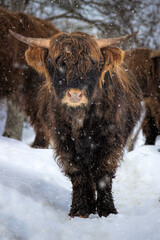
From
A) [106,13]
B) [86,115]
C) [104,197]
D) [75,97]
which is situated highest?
[106,13]

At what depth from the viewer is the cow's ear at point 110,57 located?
119 inches

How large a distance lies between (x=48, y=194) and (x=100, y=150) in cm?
67

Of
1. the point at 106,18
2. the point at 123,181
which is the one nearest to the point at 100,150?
the point at 123,181

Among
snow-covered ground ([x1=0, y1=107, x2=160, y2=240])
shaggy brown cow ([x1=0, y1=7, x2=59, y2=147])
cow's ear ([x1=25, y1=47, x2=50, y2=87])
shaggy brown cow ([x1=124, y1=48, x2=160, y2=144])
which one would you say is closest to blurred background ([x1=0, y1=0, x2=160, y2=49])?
shaggy brown cow ([x1=124, y1=48, x2=160, y2=144])

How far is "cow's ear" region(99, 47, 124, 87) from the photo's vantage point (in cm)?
303

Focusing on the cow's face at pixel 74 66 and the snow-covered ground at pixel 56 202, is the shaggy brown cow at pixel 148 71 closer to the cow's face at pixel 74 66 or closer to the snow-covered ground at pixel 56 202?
the snow-covered ground at pixel 56 202

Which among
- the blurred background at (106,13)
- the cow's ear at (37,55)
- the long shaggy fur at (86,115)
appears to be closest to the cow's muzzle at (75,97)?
the long shaggy fur at (86,115)

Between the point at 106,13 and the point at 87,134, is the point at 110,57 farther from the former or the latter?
the point at 106,13

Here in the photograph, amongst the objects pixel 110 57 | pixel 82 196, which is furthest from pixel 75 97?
pixel 82 196

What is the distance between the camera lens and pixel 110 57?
3.05m

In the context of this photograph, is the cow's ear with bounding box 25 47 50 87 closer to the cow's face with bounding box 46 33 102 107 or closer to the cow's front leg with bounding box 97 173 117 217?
the cow's face with bounding box 46 33 102 107

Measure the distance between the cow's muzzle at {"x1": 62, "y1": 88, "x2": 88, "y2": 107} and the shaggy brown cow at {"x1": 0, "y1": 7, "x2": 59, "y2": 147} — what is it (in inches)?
84.6

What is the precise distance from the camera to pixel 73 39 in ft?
9.98

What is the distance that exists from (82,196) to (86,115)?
29.5 inches
